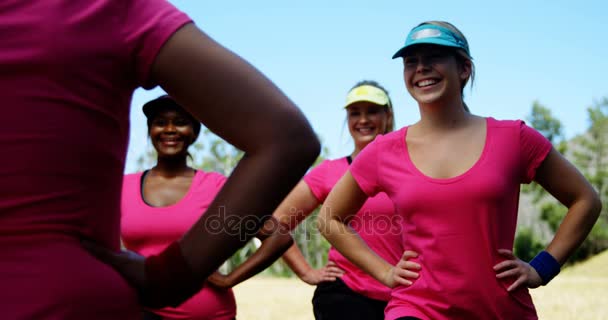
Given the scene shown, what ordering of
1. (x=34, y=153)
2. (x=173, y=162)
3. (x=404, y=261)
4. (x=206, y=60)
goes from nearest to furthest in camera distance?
(x=34, y=153) < (x=206, y=60) < (x=404, y=261) < (x=173, y=162)

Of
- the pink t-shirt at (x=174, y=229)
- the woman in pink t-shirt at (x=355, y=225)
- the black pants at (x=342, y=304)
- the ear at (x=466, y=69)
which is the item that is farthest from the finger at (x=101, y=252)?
the black pants at (x=342, y=304)

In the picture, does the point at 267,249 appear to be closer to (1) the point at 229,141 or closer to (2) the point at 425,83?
(2) the point at 425,83

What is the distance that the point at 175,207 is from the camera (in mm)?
4844

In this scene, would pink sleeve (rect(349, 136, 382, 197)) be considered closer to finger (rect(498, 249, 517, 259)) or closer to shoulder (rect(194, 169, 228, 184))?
finger (rect(498, 249, 517, 259))

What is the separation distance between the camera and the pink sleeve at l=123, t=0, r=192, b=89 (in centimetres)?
139

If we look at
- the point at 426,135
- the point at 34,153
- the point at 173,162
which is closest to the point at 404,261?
the point at 426,135

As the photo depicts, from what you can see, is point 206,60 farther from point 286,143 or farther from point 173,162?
point 173,162

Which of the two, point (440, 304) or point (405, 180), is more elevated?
point (405, 180)

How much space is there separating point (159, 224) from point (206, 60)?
3.45m

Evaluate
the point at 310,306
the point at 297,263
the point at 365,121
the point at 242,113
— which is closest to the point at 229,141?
the point at 242,113

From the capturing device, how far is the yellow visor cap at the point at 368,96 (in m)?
6.05

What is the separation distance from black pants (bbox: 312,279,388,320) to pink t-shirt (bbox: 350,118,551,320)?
1.35 meters

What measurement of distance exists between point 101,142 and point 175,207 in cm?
351

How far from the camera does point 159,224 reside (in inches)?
186
